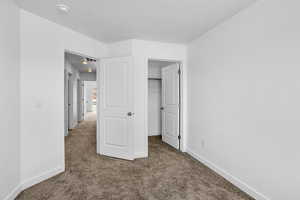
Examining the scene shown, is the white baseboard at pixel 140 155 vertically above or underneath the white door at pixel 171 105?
underneath

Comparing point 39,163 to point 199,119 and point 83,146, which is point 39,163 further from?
point 199,119

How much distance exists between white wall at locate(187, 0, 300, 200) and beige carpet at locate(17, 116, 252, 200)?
35 cm

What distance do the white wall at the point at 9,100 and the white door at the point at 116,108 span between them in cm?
141

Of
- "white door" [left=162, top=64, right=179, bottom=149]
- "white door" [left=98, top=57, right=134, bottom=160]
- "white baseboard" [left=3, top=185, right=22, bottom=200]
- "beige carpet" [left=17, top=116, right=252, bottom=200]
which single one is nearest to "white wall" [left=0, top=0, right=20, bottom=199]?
"white baseboard" [left=3, top=185, right=22, bottom=200]

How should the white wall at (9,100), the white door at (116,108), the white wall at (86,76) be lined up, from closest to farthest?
the white wall at (9,100) < the white door at (116,108) < the white wall at (86,76)

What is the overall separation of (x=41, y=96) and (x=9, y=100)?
1.46ft

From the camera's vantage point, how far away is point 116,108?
9.91 ft

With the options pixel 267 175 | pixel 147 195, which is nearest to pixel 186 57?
pixel 267 175

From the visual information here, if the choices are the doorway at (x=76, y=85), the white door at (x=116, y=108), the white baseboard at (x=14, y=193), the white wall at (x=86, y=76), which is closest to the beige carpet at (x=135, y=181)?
the white baseboard at (x=14, y=193)

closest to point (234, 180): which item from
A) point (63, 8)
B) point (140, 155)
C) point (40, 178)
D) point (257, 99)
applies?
point (257, 99)

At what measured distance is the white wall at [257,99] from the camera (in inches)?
57.8

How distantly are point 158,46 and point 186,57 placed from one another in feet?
2.35

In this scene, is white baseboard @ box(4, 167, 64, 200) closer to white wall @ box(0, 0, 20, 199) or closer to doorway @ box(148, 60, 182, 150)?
white wall @ box(0, 0, 20, 199)

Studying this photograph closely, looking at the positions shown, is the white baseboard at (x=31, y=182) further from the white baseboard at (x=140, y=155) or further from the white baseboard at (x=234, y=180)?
the white baseboard at (x=234, y=180)
